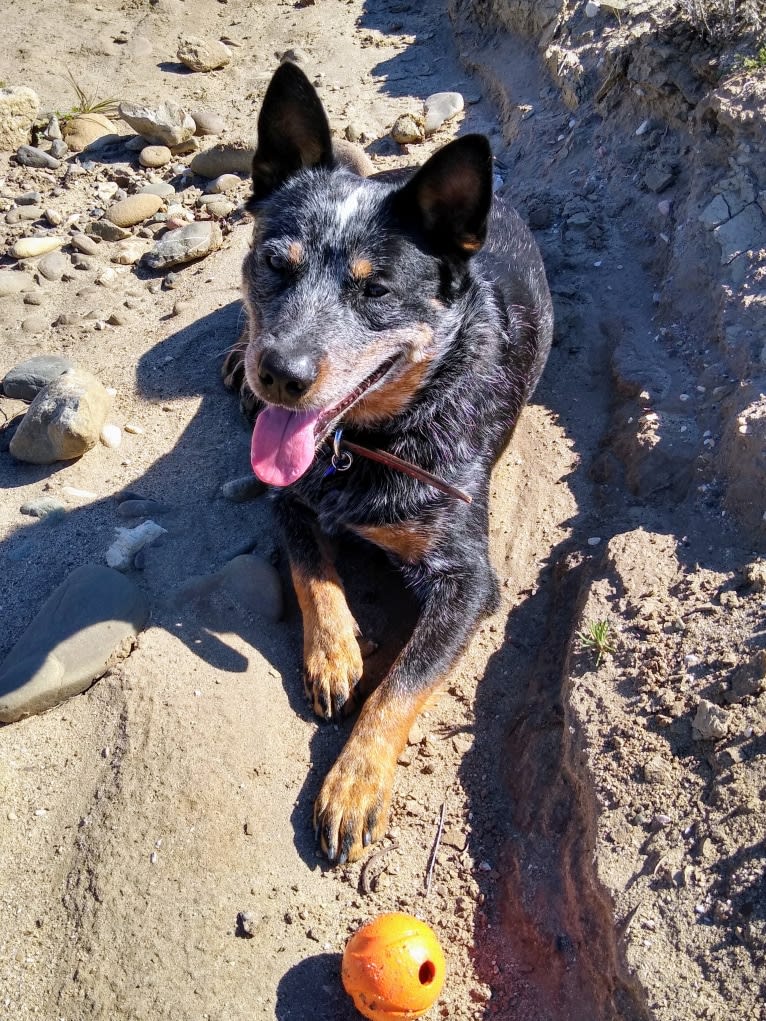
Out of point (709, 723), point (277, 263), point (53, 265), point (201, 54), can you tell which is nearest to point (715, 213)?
point (277, 263)

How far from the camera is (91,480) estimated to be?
12.8 feet

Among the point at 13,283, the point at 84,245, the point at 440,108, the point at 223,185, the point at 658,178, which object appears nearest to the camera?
the point at 658,178

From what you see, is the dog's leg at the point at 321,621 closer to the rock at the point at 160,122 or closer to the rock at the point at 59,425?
the rock at the point at 59,425

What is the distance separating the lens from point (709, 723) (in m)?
2.43

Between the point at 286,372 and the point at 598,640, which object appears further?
the point at 598,640

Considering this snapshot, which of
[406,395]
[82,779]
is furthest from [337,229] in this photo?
[82,779]

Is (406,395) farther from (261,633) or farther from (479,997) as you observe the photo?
(479,997)

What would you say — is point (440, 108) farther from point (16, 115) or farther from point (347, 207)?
point (347, 207)

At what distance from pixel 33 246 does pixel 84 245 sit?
29 centimetres

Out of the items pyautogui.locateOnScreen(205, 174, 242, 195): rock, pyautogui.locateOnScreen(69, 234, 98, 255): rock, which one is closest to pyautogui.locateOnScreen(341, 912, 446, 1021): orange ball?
pyautogui.locateOnScreen(69, 234, 98, 255): rock

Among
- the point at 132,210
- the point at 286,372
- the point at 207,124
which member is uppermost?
the point at 286,372

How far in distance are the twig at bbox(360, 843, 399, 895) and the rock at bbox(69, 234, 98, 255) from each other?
4.06 m

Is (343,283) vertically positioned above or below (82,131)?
above

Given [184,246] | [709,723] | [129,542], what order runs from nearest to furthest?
[709,723], [129,542], [184,246]
